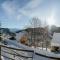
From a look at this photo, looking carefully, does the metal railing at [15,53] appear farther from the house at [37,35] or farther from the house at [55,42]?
the house at [55,42]

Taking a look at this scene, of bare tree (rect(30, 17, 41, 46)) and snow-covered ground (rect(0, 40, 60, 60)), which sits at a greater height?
bare tree (rect(30, 17, 41, 46))

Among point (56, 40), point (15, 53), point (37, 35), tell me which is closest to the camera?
point (56, 40)

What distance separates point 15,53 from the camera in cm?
161

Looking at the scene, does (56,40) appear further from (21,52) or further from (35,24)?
(21,52)

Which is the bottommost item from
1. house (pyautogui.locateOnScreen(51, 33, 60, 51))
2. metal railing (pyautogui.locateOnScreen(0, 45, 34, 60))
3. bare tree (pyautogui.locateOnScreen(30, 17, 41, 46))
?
metal railing (pyautogui.locateOnScreen(0, 45, 34, 60))

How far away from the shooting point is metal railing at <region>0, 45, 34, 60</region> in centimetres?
151

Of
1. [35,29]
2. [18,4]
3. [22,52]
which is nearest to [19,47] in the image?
[22,52]

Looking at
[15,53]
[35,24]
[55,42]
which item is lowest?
[15,53]

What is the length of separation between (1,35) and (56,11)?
74 centimetres

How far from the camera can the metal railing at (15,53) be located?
1509 millimetres

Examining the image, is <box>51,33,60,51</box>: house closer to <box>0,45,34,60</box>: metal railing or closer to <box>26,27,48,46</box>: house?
<box>26,27,48,46</box>: house

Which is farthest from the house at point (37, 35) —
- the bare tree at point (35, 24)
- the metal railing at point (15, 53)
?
the metal railing at point (15, 53)

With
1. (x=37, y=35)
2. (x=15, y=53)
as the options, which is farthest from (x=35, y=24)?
(x=15, y=53)

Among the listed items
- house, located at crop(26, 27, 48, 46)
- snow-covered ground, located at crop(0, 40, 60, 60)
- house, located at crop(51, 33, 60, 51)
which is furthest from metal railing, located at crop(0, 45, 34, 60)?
house, located at crop(51, 33, 60, 51)
